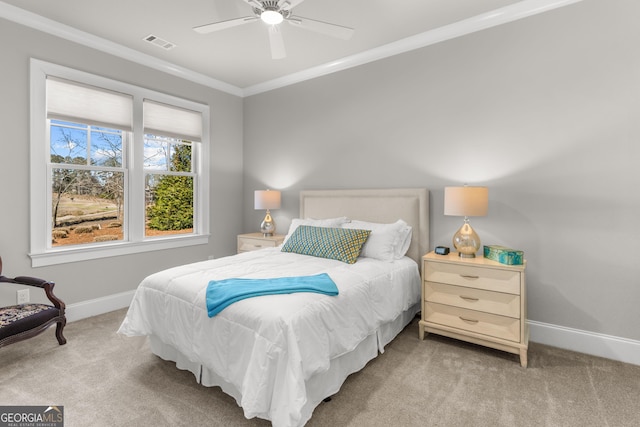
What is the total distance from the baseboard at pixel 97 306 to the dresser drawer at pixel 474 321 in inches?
128

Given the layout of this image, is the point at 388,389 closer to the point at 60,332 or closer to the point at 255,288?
the point at 255,288

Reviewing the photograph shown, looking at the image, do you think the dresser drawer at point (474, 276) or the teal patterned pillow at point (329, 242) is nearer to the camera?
the dresser drawer at point (474, 276)

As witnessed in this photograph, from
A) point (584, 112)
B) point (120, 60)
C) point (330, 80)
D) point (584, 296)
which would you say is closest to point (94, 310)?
point (120, 60)

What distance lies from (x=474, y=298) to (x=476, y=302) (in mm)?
33

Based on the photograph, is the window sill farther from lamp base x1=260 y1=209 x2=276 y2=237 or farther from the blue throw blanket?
the blue throw blanket

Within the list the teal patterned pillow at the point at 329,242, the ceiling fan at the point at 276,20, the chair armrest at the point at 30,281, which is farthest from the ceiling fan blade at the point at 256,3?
the chair armrest at the point at 30,281

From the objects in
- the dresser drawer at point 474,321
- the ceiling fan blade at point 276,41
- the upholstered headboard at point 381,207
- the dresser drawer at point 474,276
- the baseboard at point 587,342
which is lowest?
the baseboard at point 587,342

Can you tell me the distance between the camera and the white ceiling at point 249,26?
2.70 meters

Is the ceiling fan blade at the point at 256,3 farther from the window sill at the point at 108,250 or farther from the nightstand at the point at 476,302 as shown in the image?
the window sill at the point at 108,250

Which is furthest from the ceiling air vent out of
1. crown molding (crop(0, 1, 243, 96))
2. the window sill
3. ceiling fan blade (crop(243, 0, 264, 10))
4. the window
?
the window sill

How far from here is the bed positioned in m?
1.56

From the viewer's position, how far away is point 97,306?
3355mm

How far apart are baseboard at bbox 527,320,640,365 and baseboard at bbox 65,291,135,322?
163 inches

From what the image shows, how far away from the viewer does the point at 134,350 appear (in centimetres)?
255
